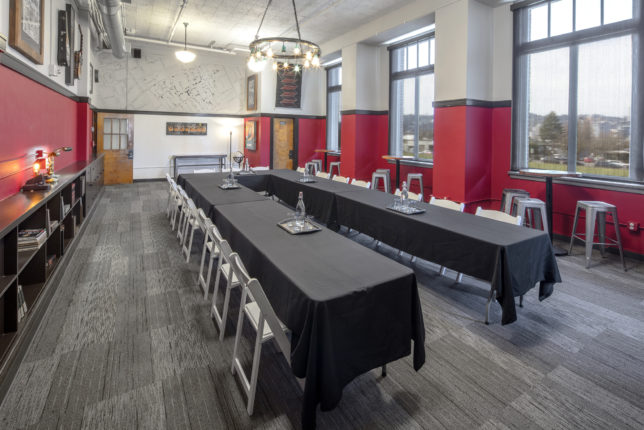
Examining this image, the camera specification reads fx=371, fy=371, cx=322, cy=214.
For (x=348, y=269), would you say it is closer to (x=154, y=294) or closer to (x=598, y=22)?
(x=154, y=294)

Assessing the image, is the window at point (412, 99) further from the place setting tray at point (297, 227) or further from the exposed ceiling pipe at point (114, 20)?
the exposed ceiling pipe at point (114, 20)

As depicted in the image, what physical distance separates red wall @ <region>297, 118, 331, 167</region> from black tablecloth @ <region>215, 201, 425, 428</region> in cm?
904

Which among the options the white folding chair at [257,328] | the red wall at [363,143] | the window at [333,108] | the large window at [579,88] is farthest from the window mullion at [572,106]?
the window at [333,108]

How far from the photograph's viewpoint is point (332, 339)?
1.73 metres

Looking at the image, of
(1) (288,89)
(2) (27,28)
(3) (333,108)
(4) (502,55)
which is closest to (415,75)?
(4) (502,55)

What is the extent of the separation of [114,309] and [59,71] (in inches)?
151

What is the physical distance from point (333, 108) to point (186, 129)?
177 inches

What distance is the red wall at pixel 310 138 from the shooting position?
36.9ft

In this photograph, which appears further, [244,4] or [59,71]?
[244,4]

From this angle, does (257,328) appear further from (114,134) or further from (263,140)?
(114,134)

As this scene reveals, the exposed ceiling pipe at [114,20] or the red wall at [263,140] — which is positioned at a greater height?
the exposed ceiling pipe at [114,20]

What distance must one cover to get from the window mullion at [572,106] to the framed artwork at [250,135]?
8.06 m

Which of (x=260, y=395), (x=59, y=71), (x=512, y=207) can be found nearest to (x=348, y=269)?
(x=260, y=395)

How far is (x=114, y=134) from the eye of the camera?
404 inches
